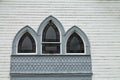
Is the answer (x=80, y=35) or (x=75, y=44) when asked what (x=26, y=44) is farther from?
(x=80, y=35)

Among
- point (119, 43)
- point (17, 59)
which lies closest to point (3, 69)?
point (17, 59)

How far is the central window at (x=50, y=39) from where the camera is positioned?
11.4 metres

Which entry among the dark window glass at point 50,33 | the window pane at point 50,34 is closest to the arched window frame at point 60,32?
the dark window glass at point 50,33

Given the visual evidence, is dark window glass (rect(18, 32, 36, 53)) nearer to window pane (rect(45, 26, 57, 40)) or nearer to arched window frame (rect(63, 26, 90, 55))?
window pane (rect(45, 26, 57, 40))

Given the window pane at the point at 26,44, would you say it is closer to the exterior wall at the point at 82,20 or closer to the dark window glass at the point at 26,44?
the dark window glass at the point at 26,44

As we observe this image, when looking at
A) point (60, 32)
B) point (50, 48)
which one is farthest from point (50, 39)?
point (60, 32)

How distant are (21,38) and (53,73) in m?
1.88

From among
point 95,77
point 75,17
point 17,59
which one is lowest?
point 95,77

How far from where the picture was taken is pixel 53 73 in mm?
10953

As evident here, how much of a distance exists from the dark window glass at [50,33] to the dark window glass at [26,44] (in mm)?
468

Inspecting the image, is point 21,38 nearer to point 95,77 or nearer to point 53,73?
point 53,73

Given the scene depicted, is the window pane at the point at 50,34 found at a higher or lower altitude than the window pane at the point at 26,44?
higher

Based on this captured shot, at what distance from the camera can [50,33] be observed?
1165 cm

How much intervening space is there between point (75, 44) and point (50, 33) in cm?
106
